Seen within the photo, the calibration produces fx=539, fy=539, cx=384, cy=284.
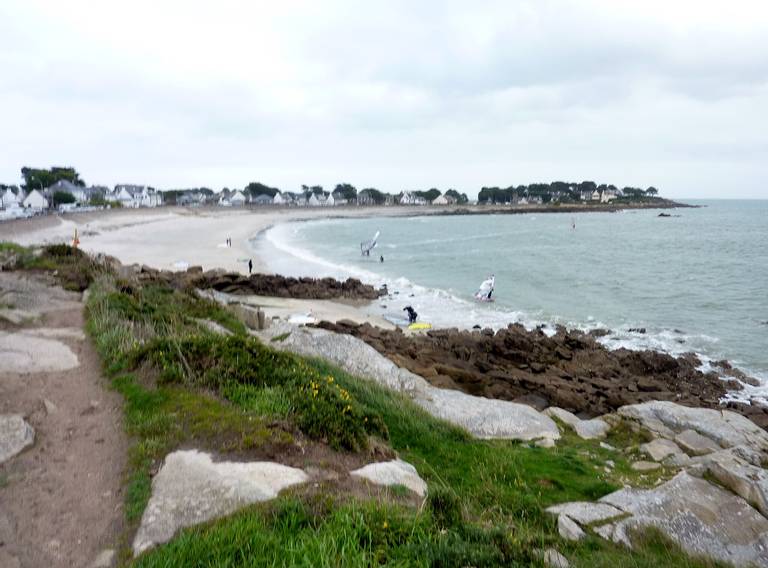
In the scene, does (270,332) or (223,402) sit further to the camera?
(270,332)

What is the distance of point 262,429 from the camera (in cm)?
682

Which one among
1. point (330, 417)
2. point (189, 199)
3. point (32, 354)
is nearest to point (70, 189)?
point (189, 199)

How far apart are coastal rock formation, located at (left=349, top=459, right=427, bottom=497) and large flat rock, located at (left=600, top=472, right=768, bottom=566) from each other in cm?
220

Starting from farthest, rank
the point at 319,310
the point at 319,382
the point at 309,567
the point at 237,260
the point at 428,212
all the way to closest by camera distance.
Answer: the point at 428,212
the point at 237,260
the point at 319,310
the point at 319,382
the point at 309,567

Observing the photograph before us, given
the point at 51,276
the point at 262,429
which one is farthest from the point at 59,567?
the point at 51,276

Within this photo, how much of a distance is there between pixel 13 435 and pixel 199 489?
296 cm

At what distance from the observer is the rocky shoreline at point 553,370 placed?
13953 millimetres

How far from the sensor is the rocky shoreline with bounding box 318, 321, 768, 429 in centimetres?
1395

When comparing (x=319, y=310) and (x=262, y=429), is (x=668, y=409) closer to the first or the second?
(x=262, y=429)

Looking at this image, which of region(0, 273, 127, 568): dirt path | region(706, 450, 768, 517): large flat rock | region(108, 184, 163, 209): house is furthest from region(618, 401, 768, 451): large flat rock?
region(108, 184, 163, 209): house

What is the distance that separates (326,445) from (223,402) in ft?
6.08

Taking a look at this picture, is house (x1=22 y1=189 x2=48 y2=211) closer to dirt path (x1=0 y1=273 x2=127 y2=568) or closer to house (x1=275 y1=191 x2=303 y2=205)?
house (x1=275 y1=191 x2=303 y2=205)

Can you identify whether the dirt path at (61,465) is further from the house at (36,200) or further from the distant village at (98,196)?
the house at (36,200)

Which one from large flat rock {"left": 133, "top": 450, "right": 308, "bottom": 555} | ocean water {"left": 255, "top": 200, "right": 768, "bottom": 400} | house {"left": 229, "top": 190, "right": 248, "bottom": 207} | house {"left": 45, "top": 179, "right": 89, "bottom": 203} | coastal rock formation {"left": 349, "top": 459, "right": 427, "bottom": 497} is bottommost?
ocean water {"left": 255, "top": 200, "right": 768, "bottom": 400}
